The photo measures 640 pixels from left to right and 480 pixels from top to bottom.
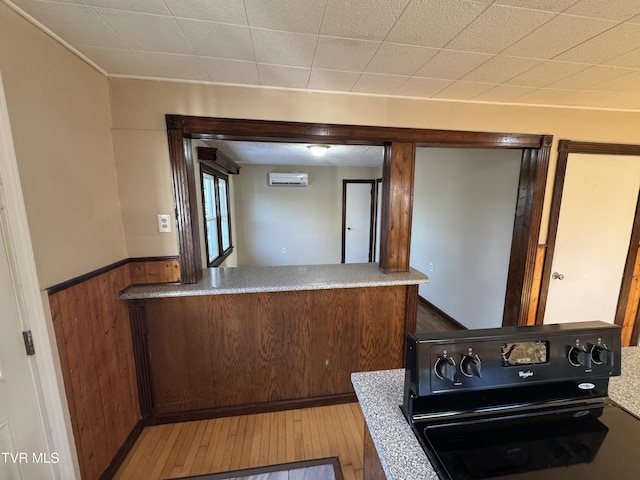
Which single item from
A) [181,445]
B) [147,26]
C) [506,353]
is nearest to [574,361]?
[506,353]

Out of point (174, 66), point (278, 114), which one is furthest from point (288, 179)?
point (174, 66)

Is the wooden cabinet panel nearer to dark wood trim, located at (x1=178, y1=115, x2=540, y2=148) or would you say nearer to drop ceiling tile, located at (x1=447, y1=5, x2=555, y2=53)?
dark wood trim, located at (x1=178, y1=115, x2=540, y2=148)

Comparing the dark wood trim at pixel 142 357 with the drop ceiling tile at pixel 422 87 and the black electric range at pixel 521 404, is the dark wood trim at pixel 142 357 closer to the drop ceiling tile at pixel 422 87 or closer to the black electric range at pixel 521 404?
the black electric range at pixel 521 404

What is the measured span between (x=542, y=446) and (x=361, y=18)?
5.07 ft

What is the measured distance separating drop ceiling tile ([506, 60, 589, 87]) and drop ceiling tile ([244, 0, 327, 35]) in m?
1.29

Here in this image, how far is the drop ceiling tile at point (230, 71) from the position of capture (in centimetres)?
147

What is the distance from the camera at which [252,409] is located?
2002 mm

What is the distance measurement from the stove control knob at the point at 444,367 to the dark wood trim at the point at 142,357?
182cm

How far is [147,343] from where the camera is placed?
71.8 inches

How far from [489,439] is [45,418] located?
1691mm

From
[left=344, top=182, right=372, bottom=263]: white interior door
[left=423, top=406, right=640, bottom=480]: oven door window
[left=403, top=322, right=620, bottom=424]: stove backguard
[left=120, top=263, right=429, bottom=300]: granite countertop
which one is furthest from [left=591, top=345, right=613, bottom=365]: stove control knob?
[left=344, top=182, right=372, bottom=263]: white interior door

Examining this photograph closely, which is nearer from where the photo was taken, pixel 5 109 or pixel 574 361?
pixel 574 361

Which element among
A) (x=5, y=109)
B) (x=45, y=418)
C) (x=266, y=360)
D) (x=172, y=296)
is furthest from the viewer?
(x=266, y=360)

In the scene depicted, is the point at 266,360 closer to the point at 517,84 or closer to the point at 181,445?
the point at 181,445
